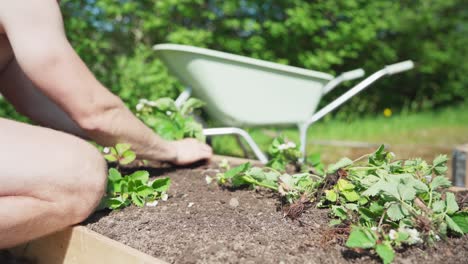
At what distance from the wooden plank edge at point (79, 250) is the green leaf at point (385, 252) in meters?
0.52

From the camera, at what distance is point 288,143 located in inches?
84.2

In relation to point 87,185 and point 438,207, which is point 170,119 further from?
point 438,207

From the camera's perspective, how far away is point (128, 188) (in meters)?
1.65

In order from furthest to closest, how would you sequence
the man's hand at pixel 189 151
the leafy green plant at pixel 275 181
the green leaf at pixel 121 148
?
the man's hand at pixel 189 151 → the green leaf at pixel 121 148 → the leafy green plant at pixel 275 181

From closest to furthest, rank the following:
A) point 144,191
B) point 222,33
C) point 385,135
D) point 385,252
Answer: point 385,252, point 144,191, point 222,33, point 385,135

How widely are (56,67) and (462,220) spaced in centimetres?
120

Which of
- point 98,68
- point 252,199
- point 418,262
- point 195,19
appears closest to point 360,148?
point 195,19

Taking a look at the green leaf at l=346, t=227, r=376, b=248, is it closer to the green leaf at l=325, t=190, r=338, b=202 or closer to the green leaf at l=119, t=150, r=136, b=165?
the green leaf at l=325, t=190, r=338, b=202

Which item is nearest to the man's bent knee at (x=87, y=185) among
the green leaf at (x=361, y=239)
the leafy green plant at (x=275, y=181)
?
the leafy green plant at (x=275, y=181)

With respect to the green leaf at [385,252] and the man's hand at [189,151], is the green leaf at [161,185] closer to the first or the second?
the man's hand at [189,151]

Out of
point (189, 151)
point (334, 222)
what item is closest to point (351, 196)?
point (334, 222)

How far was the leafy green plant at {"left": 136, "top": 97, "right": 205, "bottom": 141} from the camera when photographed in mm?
2195

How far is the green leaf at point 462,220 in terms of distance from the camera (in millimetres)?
1312

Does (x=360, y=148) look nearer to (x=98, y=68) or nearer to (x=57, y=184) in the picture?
(x=98, y=68)
